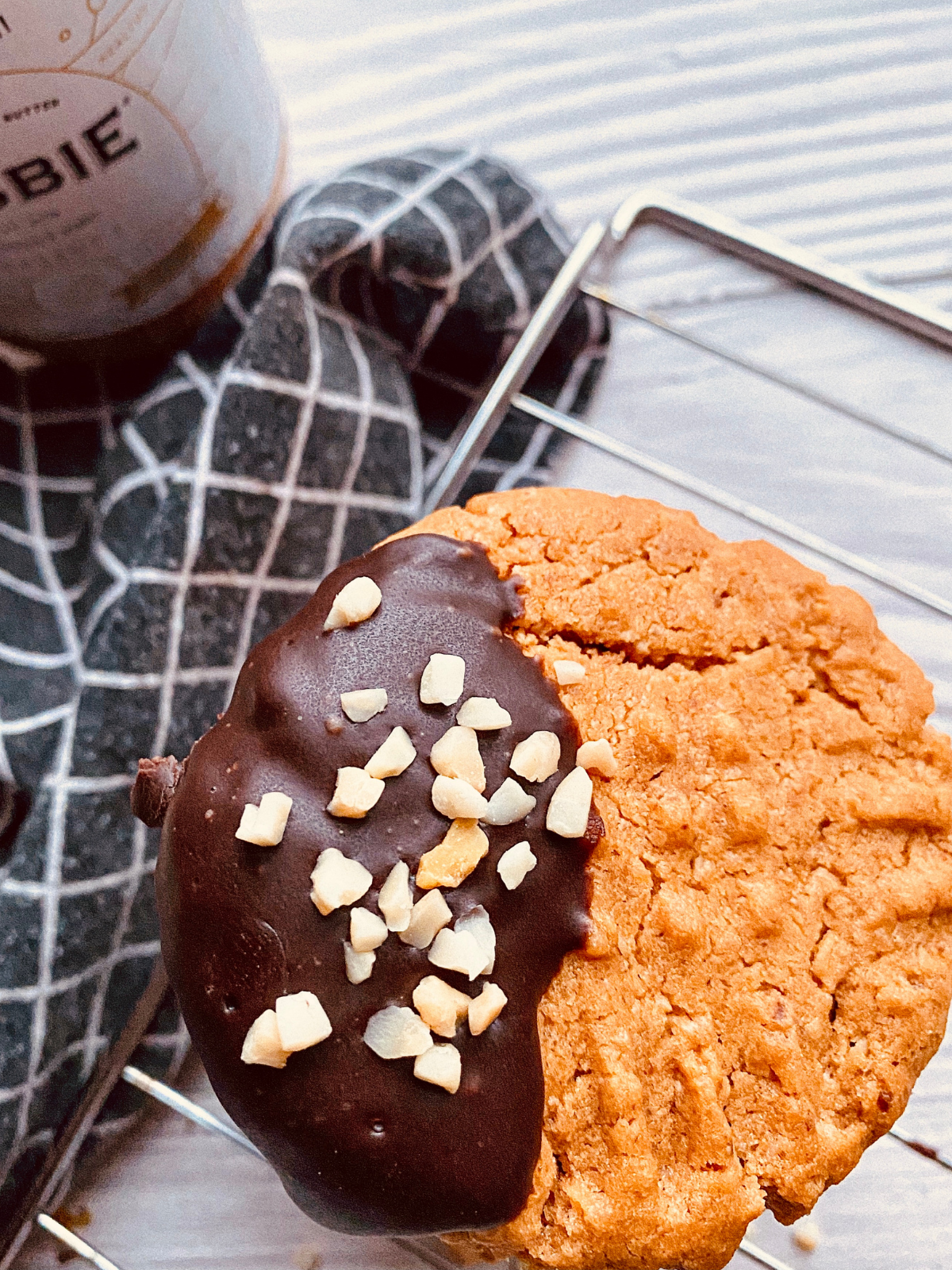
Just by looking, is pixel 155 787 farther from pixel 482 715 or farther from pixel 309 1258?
pixel 309 1258

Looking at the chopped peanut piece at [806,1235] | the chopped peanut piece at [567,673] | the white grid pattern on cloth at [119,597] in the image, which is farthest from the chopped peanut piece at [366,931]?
the chopped peanut piece at [806,1235]

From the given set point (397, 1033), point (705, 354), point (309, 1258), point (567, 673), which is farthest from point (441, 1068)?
point (705, 354)

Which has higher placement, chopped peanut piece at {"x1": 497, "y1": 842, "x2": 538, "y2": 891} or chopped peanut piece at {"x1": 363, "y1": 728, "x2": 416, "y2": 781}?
chopped peanut piece at {"x1": 363, "y1": 728, "x2": 416, "y2": 781}

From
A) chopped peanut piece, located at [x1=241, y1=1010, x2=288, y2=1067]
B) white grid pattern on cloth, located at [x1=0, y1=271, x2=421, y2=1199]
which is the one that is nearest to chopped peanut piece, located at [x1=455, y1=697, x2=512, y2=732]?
chopped peanut piece, located at [x1=241, y1=1010, x2=288, y2=1067]

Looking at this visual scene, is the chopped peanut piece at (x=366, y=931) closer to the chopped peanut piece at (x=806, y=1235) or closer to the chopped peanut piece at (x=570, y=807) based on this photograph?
the chopped peanut piece at (x=570, y=807)

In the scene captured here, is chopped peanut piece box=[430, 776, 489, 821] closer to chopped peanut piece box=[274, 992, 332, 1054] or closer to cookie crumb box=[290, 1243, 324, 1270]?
chopped peanut piece box=[274, 992, 332, 1054]

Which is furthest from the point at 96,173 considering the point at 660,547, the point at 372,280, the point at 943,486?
the point at 943,486

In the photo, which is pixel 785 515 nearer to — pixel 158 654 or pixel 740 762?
pixel 740 762
